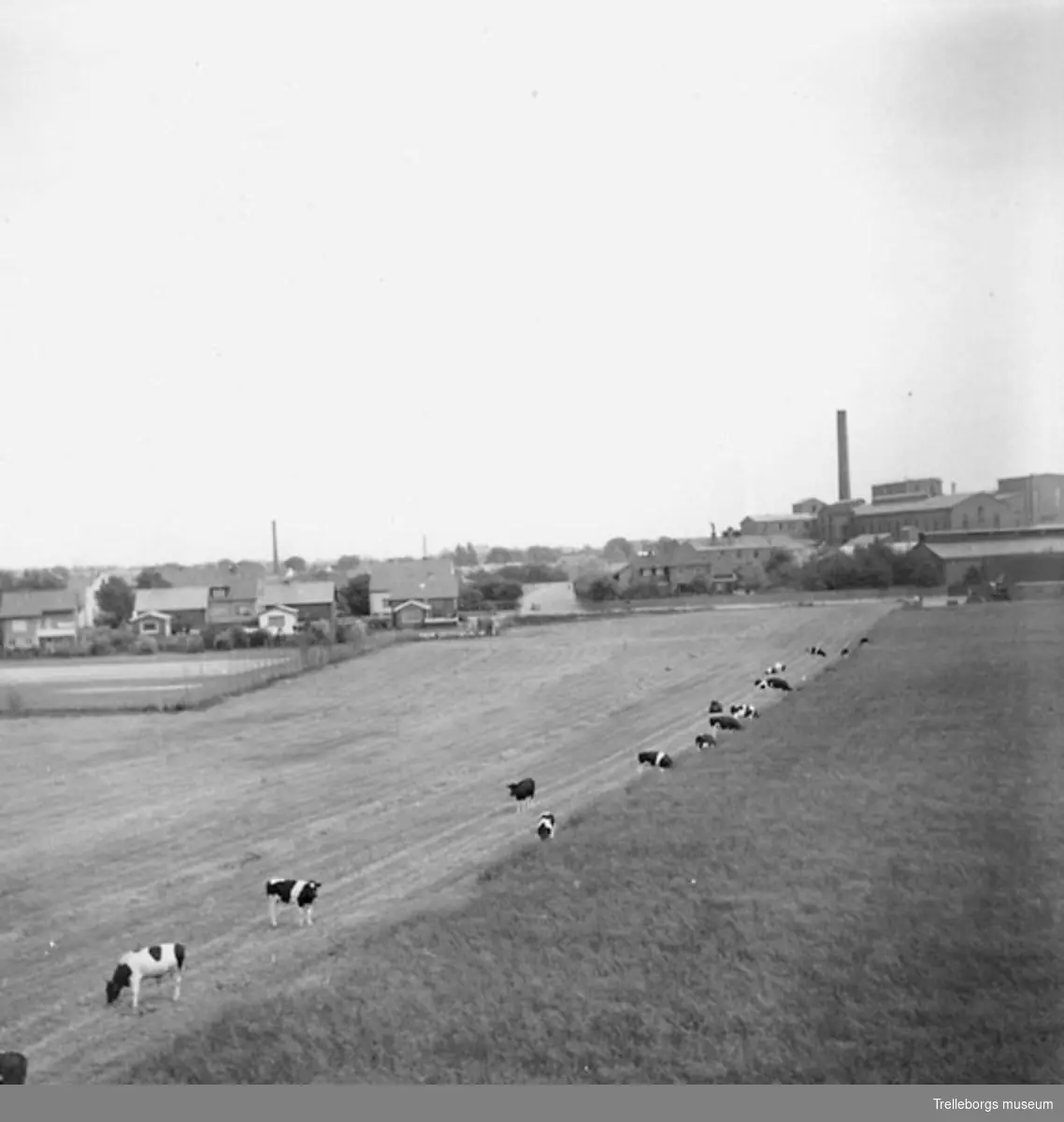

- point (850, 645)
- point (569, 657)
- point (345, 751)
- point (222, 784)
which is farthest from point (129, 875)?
point (850, 645)

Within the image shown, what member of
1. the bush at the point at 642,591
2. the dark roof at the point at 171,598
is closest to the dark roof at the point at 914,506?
the bush at the point at 642,591

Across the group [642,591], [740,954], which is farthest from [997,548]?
[642,591]

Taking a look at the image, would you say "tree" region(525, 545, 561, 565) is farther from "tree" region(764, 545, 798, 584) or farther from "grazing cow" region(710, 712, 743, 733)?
"tree" region(764, 545, 798, 584)

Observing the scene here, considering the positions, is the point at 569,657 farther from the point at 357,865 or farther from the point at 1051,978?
the point at 1051,978

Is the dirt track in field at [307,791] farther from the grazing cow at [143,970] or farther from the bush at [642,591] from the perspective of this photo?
the bush at [642,591]

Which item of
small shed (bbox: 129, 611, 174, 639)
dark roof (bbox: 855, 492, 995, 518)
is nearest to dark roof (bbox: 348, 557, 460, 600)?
small shed (bbox: 129, 611, 174, 639)

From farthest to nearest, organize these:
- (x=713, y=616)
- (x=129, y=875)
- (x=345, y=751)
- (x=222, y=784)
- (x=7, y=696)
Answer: (x=713, y=616), (x=7, y=696), (x=345, y=751), (x=222, y=784), (x=129, y=875)

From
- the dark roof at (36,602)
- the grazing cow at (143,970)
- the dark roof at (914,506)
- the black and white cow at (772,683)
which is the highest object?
the dark roof at (914,506)
